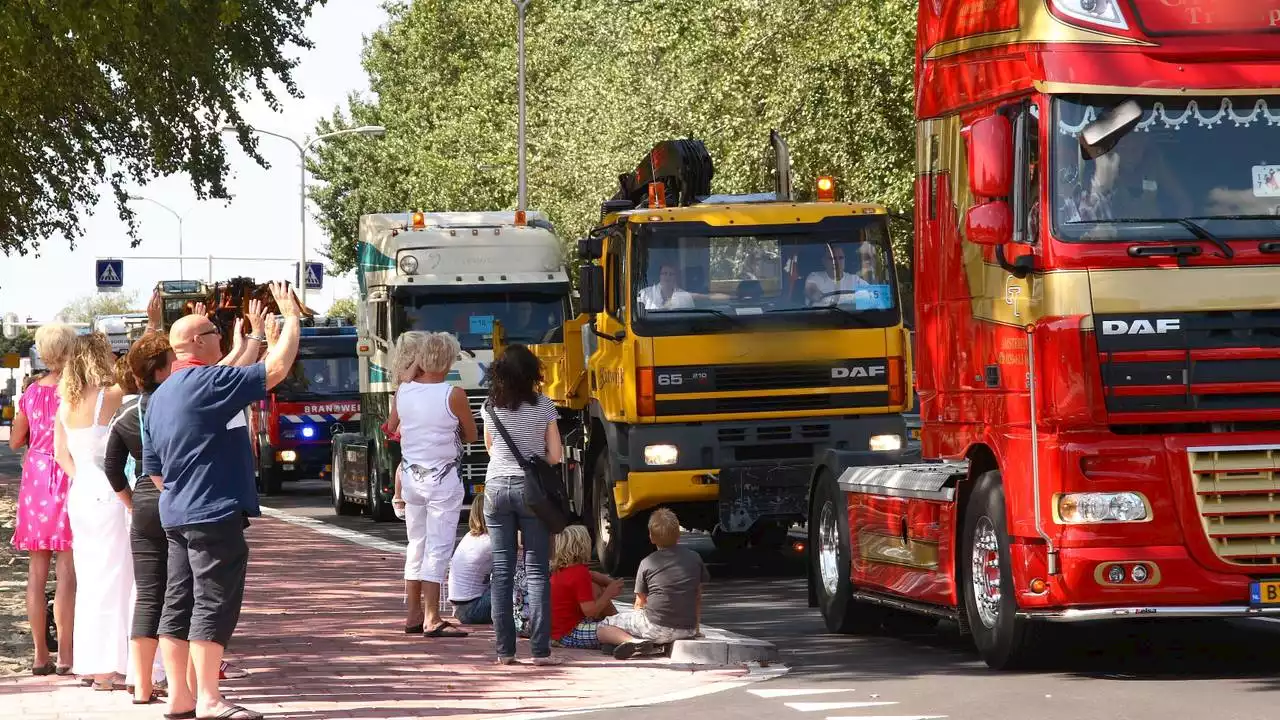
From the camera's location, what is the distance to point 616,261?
17.6 m

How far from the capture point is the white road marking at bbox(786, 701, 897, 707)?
1025 cm

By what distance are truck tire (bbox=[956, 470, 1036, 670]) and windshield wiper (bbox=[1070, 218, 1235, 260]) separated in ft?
4.71

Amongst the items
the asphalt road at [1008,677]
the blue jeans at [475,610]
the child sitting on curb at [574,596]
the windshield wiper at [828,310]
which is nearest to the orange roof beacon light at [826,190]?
the windshield wiper at [828,310]

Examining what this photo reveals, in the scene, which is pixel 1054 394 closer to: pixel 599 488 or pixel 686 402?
pixel 686 402

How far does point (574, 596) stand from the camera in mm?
12703

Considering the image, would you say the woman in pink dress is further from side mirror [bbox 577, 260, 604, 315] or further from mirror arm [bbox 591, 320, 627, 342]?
side mirror [bbox 577, 260, 604, 315]

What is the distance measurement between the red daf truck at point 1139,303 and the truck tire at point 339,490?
706 inches

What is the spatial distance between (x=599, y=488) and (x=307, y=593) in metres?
3.11

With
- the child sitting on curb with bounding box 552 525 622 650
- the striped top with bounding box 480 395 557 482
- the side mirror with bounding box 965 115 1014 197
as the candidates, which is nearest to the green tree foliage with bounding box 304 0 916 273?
the child sitting on curb with bounding box 552 525 622 650

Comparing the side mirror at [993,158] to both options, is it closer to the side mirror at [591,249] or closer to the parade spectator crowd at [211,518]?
the parade spectator crowd at [211,518]

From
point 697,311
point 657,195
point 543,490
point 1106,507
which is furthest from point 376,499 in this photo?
point 1106,507

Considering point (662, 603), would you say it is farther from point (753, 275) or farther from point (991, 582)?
point (753, 275)

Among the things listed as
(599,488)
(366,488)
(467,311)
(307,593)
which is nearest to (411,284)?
(467,311)

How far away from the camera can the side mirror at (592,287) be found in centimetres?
1772
